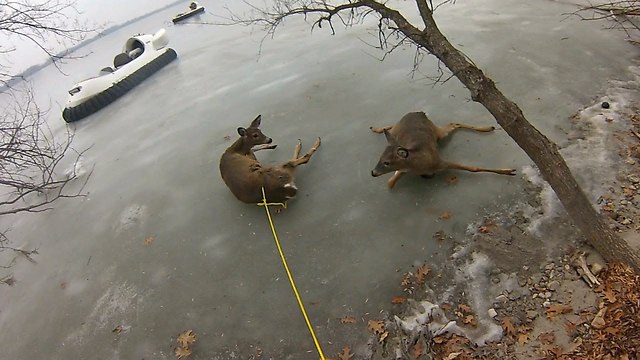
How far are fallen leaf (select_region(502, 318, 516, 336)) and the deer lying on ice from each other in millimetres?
2898

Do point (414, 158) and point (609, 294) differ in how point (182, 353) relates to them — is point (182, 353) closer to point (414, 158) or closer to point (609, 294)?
point (414, 158)

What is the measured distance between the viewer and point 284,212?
543cm

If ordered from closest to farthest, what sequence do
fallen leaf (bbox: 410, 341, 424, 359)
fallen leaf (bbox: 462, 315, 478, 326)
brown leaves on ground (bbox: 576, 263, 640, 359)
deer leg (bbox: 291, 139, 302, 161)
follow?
1. brown leaves on ground (bbox: 576, 263, 640, 359)
2. fallen leaf (bbox: 410, 341, 424, 359)
3. fallen leaf (bbox: 462, 315, 478, 326)
4. deer leg (bbox: 291, 139, 302, 161)

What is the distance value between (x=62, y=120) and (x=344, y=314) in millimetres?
9418

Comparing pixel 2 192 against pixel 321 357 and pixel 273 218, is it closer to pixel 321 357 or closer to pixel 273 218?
pixel 273 218

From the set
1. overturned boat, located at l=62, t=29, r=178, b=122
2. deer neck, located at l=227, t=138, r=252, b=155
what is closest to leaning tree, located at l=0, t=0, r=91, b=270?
overturned boat, located at l=62, t=29, r=178, b=122

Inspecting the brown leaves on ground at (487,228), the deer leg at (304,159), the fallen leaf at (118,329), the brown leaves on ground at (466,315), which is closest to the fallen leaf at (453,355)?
the brown leaves on ground at (466,315)

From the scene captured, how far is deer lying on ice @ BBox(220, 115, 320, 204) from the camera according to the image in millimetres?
5465

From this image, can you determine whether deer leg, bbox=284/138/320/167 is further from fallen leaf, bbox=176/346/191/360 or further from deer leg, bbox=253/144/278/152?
fallen leaf, bbox=176/346/191/360

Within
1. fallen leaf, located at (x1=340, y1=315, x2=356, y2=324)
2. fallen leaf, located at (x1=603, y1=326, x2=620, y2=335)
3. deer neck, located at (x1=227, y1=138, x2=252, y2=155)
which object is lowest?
fallen leaf, located at (x1=603, y1=326, x2=620, y2=335)

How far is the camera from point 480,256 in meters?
4.22

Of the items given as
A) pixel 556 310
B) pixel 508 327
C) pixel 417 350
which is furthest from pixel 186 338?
pixel 556 310

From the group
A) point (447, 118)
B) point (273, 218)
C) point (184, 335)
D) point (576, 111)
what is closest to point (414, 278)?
point (273, 218)

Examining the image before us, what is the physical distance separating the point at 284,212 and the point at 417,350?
2.48 meters
